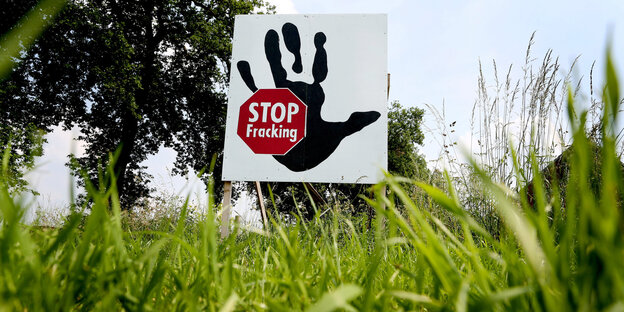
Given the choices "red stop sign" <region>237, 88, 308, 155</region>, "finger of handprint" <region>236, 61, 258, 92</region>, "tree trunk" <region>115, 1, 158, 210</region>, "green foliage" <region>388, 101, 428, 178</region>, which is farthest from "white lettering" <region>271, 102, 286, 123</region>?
"green foliage" <region>388, 101, 428, 178</region>

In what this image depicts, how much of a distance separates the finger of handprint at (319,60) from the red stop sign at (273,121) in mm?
296

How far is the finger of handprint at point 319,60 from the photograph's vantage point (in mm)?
3254

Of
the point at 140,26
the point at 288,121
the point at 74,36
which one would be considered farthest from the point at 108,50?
the point at 288,121

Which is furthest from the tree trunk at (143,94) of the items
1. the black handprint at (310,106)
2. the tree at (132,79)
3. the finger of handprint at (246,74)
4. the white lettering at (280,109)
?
the white lettering at (280,109)

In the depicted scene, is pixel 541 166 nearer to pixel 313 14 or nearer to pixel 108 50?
pixel 313 14

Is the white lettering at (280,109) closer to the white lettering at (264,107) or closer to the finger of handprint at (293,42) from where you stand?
the white lettering at (264,107)

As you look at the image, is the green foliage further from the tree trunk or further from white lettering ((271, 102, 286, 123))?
white lettering ((271, 102, 286, 123))

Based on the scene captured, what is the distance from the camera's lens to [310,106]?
3.18 m

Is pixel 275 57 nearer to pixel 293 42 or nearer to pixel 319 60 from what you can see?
pixel 293 42

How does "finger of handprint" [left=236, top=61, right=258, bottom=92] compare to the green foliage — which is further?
the green foliage

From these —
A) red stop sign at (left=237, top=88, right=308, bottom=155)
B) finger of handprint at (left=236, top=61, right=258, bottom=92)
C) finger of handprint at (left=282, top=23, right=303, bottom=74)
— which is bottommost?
red stop sign at (left=237, top=88, right=308, bottom=155)

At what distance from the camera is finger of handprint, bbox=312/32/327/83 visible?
325 centimetres

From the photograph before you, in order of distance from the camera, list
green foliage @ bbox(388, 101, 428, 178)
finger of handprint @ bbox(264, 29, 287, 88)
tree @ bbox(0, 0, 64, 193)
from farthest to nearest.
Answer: green foliage @ bbox(388, 101, 428, 178) → tree @ bbox(0, 0, 64, 193) → finger of handprint @ bbox(264, 29, 287, 88)

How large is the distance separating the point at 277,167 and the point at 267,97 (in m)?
0.64
